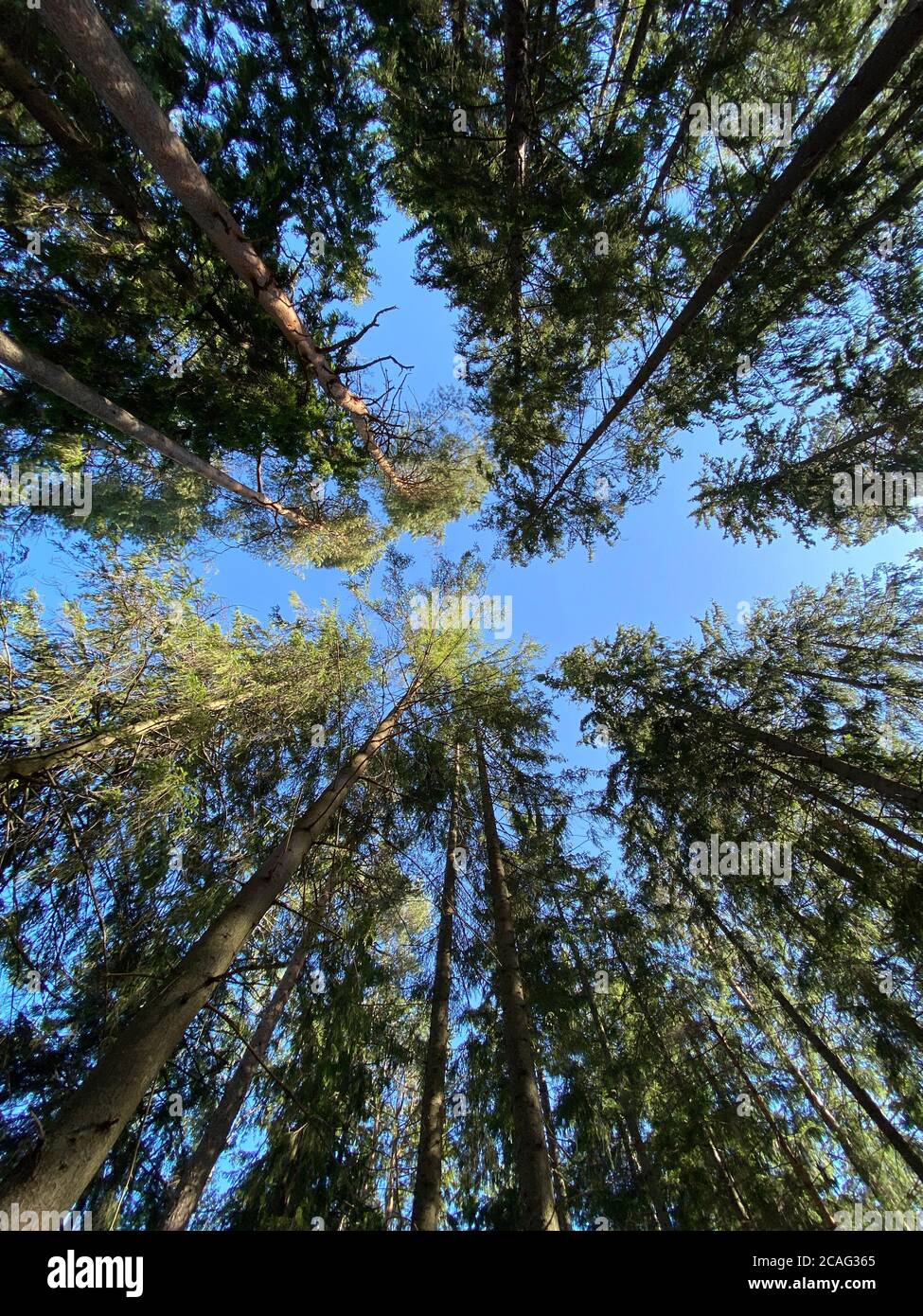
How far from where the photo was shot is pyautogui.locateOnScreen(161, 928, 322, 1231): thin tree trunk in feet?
13.6

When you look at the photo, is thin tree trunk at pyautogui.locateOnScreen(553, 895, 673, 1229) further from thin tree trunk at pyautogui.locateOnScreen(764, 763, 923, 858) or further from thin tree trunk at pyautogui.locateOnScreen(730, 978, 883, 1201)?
thin tree trunk at pyautogui.locateOnScreen(764, 763, 923, 858)

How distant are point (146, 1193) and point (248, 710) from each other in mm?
4549

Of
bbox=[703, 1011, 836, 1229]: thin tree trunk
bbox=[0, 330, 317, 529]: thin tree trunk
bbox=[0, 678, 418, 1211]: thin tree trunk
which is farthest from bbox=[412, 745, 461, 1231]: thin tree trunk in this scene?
bbox=[0, 330, 317, 529]: thin tree trunk

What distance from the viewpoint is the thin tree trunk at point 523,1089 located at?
11.9 ft

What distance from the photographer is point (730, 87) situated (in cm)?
470

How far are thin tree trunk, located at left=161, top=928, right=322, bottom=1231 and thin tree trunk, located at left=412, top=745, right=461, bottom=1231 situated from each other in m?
1.75

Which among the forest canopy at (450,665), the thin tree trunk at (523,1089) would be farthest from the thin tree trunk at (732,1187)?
the thin tree trunk at (523,1089)

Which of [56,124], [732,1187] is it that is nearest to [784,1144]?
[732,1187]

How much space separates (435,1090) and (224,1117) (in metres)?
2.06

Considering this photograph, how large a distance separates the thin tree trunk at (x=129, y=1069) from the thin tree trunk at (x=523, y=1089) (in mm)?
2877
